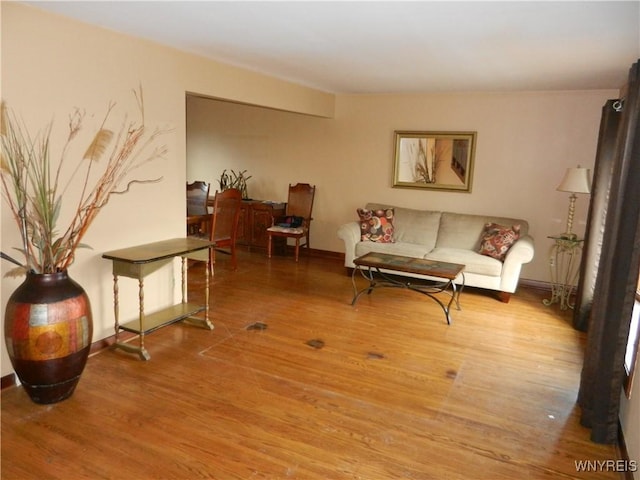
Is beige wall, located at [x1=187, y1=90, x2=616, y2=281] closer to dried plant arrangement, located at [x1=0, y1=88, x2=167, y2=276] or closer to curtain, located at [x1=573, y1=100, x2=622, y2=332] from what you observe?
curtain, located at [x1=573, y1=100, x2=622, y2=332]

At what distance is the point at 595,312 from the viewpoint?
8.48 feet

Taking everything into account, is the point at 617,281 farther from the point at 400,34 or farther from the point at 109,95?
the point at 109,95

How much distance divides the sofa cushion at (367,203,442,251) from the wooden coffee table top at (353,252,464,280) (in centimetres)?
115

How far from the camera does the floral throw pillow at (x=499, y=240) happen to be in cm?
509

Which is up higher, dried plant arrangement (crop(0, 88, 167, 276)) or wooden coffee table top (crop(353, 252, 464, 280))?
dried plant arrangement (crop(0, 88, 167, 276))

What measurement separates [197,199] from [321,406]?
4475 millimetres

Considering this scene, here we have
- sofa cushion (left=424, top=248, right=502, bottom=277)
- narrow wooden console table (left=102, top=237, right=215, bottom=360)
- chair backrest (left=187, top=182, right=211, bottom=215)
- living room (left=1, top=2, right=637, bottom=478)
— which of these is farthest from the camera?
chair backrest (left=187, top=182, right=211, bottom=215)

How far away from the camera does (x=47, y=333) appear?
8.38 ft

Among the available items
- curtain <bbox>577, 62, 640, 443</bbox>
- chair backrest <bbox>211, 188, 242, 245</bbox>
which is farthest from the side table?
chair backrest <bbox>211, 188, 242, 245</bbox>

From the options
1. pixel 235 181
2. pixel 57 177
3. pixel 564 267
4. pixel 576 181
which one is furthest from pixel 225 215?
pixel 564 267

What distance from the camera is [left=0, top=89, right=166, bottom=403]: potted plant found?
2.55 m

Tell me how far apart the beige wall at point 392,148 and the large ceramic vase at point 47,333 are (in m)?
4.40

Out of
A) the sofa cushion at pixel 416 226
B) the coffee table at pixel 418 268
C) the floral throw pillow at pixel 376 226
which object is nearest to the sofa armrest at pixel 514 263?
the coffee table at pixel 418 268

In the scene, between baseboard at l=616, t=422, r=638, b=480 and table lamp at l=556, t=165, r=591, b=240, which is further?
table lamp at l=556, t=165, r=591, b=240
